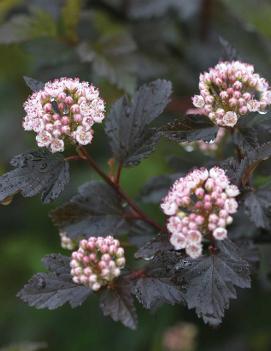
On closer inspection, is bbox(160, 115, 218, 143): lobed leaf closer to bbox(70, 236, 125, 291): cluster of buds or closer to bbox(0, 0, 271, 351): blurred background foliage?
bbox(70, 236, 125, 291): cluster of buds

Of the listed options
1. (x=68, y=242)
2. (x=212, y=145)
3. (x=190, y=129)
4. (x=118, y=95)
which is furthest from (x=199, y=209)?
(x=118, y=95)

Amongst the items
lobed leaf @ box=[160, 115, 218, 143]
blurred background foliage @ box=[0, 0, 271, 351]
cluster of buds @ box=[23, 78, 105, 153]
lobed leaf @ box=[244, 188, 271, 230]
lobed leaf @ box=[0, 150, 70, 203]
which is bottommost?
blurred background foliage @ box=[0, 0, 271, 351]

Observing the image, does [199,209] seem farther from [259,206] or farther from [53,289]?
[53,289]

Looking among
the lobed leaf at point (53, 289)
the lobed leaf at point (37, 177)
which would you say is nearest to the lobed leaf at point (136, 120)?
the lobed leaf at point (37, 177)

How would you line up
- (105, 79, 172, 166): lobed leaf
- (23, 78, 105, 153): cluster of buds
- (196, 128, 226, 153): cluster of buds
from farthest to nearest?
1. (196, 128, 226, 153): cluster of buds
2. (105, 79, 172, 166): lobed leaf
3. (23, 78, 105, 153): cluster of buds

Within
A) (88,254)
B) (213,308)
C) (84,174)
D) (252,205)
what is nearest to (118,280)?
(88,254)

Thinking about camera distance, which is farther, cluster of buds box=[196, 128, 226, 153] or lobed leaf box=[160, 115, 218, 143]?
cluster of buds box=[196, 128, 226, 153]

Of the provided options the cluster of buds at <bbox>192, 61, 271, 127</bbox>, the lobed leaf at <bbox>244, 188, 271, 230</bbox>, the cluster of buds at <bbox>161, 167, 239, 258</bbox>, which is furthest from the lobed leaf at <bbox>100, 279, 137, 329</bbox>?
the cluster of buds at <bbox>192, 61, 271, 127</bbox>
